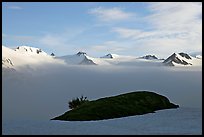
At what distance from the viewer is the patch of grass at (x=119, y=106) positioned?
31203mm

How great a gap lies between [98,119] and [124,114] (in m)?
4.26

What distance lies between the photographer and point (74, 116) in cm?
3030

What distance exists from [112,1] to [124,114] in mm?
20513

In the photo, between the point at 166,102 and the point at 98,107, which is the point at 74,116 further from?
the point at 166,102

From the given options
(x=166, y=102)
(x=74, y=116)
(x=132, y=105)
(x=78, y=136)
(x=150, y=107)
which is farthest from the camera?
(x=166, y=102)

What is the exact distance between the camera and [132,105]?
3928 cm

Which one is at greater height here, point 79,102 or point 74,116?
point 79,102

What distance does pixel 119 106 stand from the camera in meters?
36.1

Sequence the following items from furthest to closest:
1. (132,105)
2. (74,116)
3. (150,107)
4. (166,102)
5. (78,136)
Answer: (166,102) → (150,107) → (132,105) → (74,116) → (78,136)

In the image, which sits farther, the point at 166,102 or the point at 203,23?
the point at 166,102

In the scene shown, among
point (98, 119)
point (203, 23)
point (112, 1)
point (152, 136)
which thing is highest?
point (112, 1)

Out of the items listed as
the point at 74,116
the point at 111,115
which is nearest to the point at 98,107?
the point at 111,115

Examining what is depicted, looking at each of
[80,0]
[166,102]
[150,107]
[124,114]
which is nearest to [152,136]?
[80,0]

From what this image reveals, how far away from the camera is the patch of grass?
3120cm
